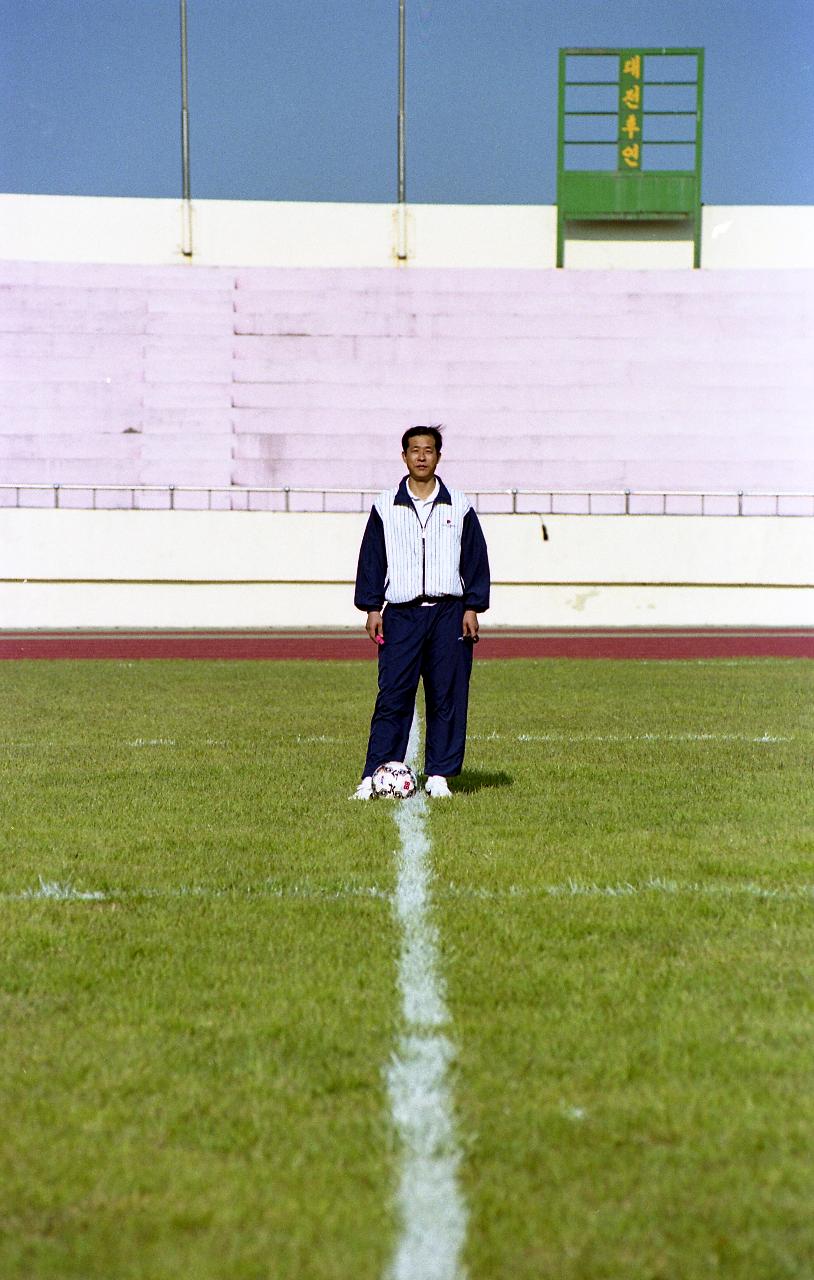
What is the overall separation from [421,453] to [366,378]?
96.9 feet

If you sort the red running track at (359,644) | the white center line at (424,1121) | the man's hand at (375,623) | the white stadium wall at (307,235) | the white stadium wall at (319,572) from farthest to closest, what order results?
the white stadium wall at (307,235) → the white stadium wall at (319,572) → the red running track at (359,644) → the man's hand at (375,623) → the white center line at (424,1121)

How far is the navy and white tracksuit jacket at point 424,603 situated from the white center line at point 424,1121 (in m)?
2.51

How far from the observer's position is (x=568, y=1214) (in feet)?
8.32

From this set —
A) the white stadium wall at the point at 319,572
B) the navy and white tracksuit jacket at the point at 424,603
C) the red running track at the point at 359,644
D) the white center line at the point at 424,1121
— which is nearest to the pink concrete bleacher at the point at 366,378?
the white stadium wall at the point at 319,572

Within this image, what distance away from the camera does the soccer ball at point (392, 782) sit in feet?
23.7

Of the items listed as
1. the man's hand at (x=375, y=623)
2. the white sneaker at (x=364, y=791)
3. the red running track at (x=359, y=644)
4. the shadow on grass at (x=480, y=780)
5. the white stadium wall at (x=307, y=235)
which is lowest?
the red running track at (x=359, y=644)

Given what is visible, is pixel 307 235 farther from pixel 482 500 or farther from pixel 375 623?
pixel 375 623

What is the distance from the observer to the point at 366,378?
36.0 metres

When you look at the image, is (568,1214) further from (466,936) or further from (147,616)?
(147,616)

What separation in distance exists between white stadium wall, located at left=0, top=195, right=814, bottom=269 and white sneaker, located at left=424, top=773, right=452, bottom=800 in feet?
101

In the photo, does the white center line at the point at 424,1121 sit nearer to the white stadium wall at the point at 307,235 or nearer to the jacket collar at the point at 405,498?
the jacket collar at the point at 405,498

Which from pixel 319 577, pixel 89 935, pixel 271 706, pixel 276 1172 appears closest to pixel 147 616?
pixel 319 577

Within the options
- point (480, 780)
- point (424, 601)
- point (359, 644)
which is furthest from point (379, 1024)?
point (359, 644)

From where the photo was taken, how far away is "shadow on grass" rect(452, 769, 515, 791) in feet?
25.3
